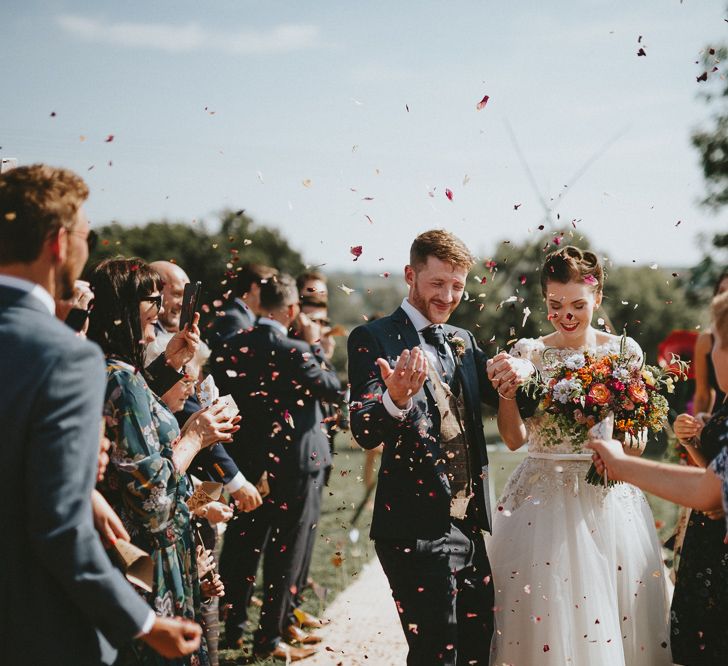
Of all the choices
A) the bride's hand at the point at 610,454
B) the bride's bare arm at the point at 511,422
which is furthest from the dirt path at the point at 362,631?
the bride's hand at the point at 610,454

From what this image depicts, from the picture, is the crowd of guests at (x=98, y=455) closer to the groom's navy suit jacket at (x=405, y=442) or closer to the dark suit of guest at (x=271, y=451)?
the dark suit of guest at (x=271, y=451)

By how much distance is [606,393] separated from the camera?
13.6 ft

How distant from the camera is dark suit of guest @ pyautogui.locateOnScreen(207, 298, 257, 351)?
6.25 m

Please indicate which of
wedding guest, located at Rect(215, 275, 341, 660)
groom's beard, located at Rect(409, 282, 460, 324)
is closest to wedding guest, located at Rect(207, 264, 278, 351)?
wedding guest, located at Rect(215, 275, 341, 660)

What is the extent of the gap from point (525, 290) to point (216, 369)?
37381 mm

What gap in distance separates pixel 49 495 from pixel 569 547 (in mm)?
3087

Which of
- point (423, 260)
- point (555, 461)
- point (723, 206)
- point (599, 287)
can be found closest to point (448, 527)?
point (555, 461)

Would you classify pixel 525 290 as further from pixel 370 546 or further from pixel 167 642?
pixel 167 642

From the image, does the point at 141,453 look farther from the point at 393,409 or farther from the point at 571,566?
the point at 571,566

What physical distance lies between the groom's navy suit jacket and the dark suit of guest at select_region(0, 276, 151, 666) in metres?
1.87

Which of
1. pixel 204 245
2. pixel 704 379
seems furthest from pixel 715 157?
pixel 204 245

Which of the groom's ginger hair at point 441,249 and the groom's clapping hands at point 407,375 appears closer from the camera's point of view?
the groom's clapping hands at point 407,375

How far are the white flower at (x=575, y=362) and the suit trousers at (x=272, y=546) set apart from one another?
8.54ft

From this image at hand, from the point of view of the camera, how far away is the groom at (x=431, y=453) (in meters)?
3.87
